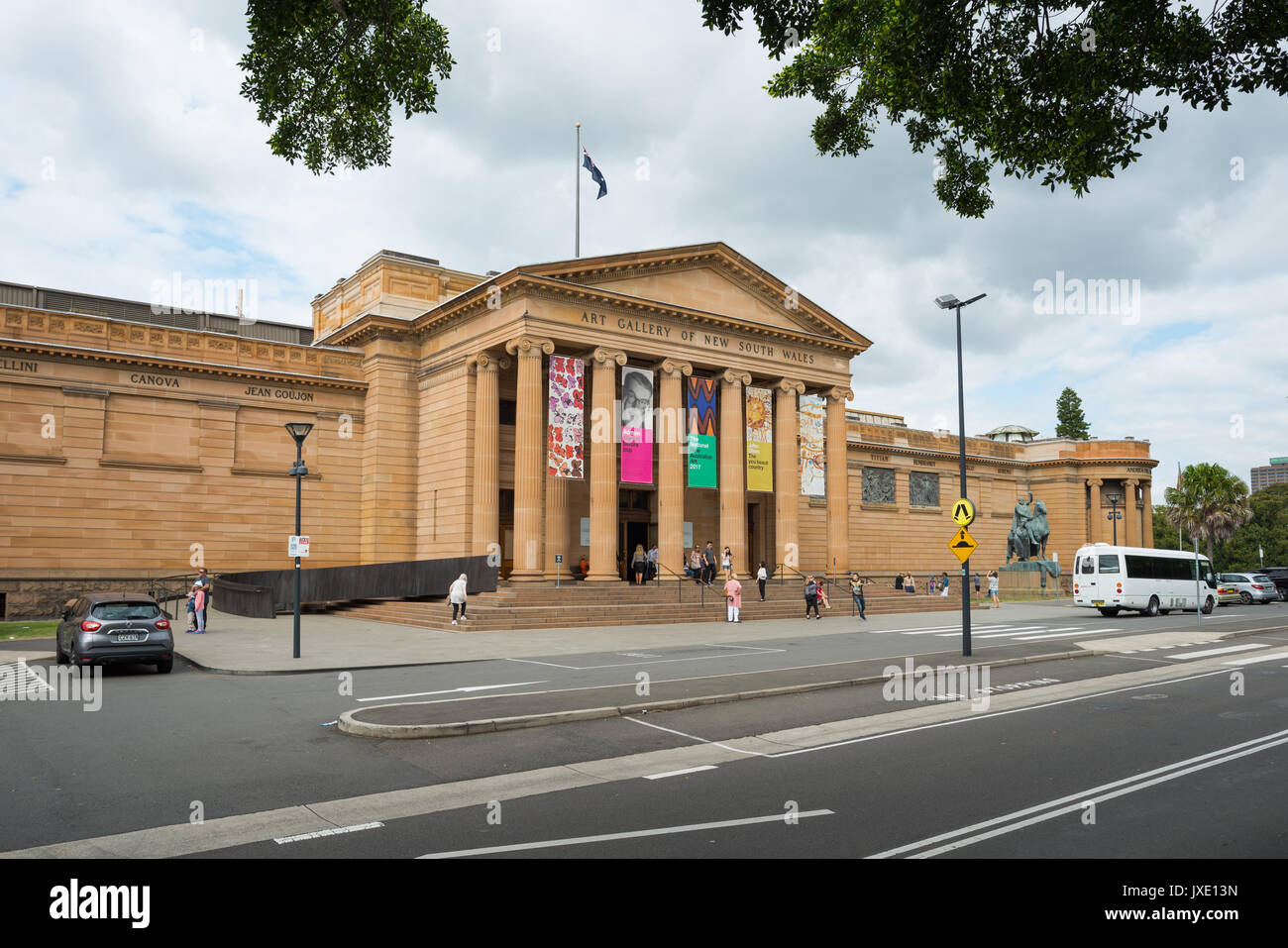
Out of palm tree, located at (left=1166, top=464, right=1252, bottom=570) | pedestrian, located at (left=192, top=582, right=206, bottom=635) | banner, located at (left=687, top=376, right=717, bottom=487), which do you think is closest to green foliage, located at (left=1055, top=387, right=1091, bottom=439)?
palm tree, located at (left=1166, top=464, right=1252, bottom=570)

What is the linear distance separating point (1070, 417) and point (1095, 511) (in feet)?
75.6

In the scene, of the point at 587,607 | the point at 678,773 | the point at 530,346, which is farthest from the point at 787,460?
the point at 678,773

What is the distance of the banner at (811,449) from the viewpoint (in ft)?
138

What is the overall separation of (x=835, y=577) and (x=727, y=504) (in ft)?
23.8

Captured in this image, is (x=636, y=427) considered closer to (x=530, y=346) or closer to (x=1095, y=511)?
(x=530, y=346)

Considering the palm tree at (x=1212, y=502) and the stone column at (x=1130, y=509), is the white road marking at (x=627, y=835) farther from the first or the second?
the palm tree at (x=1212, y=502)

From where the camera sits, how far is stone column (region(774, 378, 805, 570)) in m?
40.8

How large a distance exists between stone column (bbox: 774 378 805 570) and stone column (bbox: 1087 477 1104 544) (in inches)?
1478

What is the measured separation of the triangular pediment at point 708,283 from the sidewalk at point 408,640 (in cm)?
1483

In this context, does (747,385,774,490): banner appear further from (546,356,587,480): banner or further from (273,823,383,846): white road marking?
(273,823,383,846): white road marking

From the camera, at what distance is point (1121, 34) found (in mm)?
8773

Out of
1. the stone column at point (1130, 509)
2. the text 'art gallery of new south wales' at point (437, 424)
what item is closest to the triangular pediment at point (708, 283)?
the text 'art gallery of new south wales' at point (437, 424)
